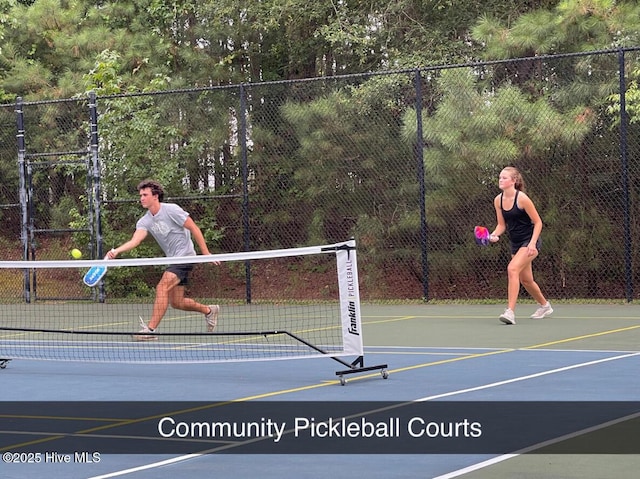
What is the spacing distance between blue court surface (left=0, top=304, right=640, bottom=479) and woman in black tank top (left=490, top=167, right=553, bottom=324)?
1.32ft

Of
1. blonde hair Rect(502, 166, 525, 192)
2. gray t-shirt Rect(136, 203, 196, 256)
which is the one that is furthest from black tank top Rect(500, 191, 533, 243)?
gray t-shirt Rect(136, 203, 196, 256)

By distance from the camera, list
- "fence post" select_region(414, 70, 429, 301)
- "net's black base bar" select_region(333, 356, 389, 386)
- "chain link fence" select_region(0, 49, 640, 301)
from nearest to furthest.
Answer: "net's black base bar" select_region(333, 356, 389, 386) < "fence post" select_region(414, 70, 429, 301) < "chain link fence" select_region(0, 49, 640, 301)

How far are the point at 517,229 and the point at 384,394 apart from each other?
611cm

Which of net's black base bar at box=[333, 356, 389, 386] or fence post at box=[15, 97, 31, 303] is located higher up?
fence post at box=[15, 97, 31, 303]

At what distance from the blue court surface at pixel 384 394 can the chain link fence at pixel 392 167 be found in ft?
12.8

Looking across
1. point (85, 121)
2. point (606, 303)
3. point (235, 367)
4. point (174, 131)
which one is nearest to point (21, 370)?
point (235, 367)

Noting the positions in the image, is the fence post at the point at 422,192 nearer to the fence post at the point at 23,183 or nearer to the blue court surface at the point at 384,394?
the blue court surface at the point at 384,394

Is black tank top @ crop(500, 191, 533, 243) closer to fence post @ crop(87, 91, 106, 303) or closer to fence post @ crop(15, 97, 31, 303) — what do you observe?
fence post @ crop(87, 91, 106, 303)

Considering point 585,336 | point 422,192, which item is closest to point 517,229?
point 585,336

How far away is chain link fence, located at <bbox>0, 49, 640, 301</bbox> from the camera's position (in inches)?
713

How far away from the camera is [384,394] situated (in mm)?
8773

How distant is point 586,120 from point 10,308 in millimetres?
8910

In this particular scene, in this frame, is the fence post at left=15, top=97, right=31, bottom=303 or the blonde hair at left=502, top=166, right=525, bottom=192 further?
the fence post at left=15, top=97, right=31, bottom=303

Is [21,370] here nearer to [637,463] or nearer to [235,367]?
[235,367]
